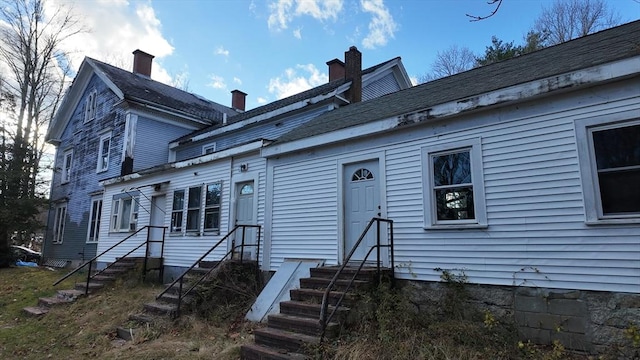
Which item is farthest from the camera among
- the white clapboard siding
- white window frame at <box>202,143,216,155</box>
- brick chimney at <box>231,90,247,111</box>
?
brick chimney at <box>231,90,247,111</box>

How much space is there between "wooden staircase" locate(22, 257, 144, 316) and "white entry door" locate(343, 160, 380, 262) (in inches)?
301

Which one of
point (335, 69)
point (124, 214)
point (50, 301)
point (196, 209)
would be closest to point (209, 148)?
point (124, 214)

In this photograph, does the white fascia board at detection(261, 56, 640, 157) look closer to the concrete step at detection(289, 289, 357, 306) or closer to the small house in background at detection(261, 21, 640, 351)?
the small house in background at detection(261, 21, 640, 351)

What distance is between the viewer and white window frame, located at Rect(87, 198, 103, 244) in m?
17.4

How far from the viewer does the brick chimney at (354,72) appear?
47.0 ft

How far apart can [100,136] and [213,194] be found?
11035 mm

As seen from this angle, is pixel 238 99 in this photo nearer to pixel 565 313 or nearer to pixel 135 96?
pixel 135 96

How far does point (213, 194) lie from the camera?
451 inches

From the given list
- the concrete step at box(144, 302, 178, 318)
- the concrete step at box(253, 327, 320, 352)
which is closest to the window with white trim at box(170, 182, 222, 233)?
the concrete step at box(144, 302, 178, 318)

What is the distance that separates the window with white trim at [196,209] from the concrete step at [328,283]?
463 cm

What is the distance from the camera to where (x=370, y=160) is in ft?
26.1

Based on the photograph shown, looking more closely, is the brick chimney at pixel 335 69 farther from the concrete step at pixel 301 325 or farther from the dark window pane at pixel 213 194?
the concrete step at pixel 301 325

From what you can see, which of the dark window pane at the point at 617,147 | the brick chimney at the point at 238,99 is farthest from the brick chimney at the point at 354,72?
the brick chimney at the point at 238,99

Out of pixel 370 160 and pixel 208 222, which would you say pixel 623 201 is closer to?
pixel 370 160
